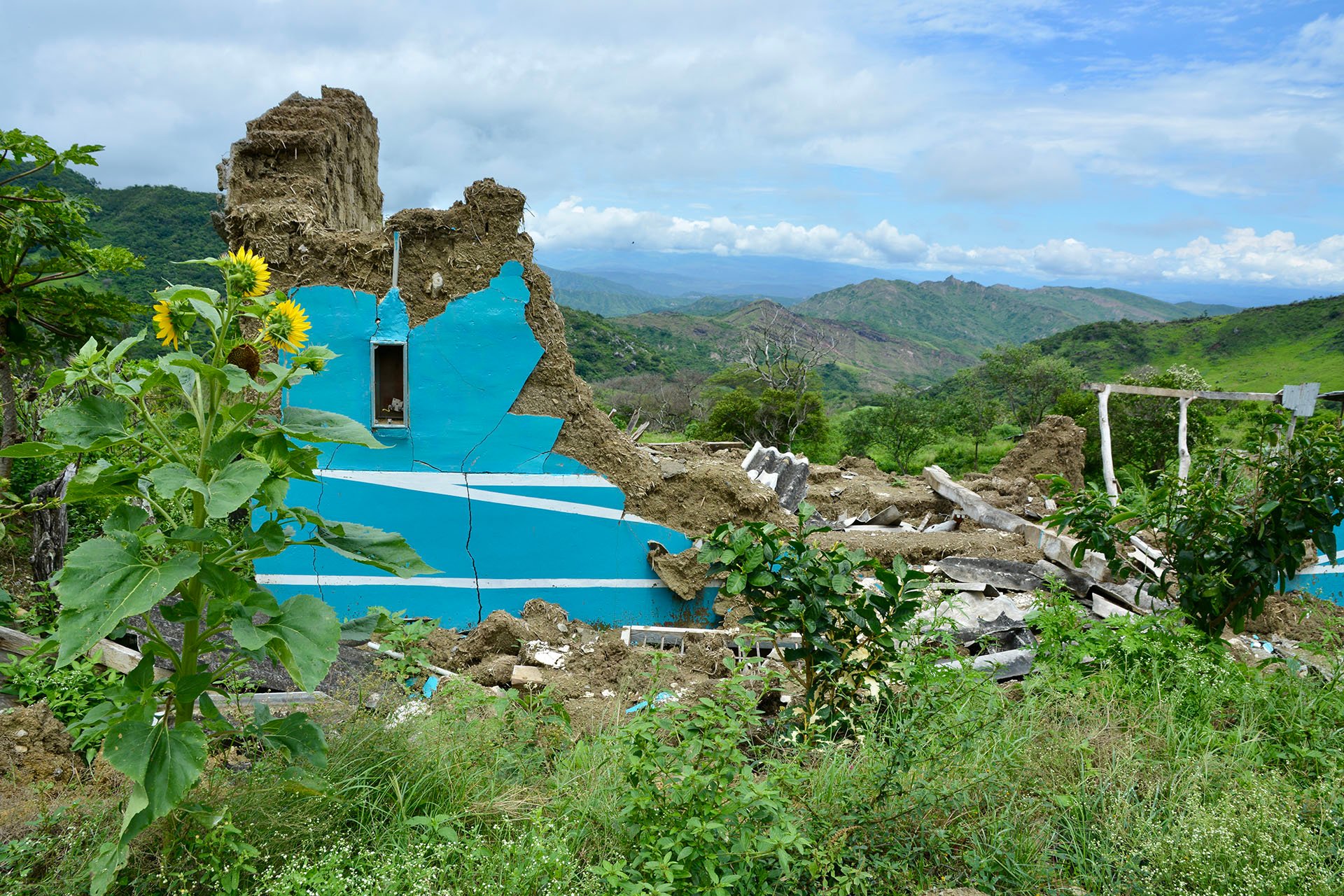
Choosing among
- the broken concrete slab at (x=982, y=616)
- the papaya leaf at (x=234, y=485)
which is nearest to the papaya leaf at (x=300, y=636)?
the papaya leaf at (x=234, y=485)

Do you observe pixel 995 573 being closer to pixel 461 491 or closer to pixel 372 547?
pixel 461 491

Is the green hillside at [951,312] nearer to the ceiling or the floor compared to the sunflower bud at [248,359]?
nearer to the ceiling

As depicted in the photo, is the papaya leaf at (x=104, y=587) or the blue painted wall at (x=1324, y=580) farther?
the blue painted wall at (x=1324, y=580)

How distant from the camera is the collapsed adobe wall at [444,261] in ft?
19.8

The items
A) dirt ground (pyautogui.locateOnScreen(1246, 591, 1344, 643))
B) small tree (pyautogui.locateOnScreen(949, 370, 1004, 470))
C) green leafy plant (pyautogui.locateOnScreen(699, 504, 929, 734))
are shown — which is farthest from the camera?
small tree (pyautogui.locateOnScreen(949, 370, 1004, 470))

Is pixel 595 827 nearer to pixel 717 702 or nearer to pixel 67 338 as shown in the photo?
pixel 717 702

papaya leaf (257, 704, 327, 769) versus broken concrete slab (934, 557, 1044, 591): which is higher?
papaya leaf (257, 704, 327, 769)

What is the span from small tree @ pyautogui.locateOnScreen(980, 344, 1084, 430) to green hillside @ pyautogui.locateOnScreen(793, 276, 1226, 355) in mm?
78992

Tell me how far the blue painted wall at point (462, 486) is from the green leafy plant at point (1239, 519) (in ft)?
10.4

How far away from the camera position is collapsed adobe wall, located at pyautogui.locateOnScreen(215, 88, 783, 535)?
19.8ft

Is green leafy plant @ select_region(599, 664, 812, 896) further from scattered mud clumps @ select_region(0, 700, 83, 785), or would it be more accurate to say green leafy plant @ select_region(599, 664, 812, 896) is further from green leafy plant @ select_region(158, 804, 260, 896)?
scattered mud clumps @ select_region(0, 700, 83, 785)

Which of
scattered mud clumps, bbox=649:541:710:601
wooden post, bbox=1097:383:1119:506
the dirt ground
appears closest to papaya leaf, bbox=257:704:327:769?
scattered mud clumps, bbox=649:541:710:601

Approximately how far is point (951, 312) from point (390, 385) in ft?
472

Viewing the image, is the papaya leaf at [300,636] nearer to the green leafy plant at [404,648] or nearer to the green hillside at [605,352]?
the green leafy plant at [404,648]
